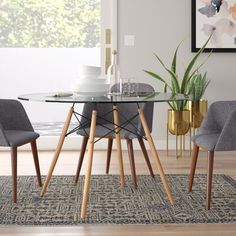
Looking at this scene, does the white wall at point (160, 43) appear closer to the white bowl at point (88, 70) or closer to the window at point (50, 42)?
the window at point (50, 42)

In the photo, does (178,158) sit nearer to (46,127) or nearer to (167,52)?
(167,52)

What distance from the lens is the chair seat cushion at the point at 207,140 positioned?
9.95ft

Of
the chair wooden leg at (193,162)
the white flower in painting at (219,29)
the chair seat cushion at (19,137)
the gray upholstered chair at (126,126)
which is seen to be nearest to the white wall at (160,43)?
the white flower in painting at (219,29)

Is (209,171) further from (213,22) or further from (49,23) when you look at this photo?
(49,23)

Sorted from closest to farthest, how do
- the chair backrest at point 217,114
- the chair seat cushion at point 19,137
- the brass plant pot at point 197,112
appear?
the chair seat cushion at point 19,137, the chair backrest at point 217,114, the brass plant pot at point 197,112

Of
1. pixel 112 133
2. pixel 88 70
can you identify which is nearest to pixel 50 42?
pixel 112 133

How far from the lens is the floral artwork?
17.3 ft

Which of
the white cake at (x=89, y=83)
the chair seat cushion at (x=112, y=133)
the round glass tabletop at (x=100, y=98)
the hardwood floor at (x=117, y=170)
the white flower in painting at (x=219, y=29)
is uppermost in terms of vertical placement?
the white flower in painting at (x=219, y=29)

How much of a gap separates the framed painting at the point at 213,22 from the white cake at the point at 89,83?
227 cm

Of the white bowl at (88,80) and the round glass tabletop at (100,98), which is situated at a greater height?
the white bowl at (88,80)

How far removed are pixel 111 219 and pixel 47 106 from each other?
2790 millimetres

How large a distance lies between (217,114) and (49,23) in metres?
2.57

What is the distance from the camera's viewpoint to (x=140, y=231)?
2717 millimetres

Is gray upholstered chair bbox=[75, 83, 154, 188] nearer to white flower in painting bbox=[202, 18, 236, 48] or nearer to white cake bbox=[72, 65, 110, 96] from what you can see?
white cake bbox=[72, 65, 110, 96]
